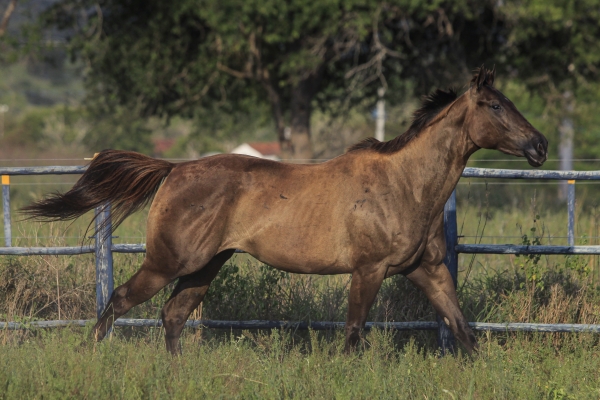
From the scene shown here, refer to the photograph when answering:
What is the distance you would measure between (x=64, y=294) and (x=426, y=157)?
9.86ft

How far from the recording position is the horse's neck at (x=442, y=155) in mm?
5121

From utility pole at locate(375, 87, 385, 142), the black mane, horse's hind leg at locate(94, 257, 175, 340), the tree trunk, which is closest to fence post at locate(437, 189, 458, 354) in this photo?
the black mane

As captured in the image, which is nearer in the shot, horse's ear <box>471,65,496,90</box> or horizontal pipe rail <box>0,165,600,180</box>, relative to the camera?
horse's ear <box>471,65,496,90</box>

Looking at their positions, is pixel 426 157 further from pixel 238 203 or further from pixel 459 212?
pixel 459 212

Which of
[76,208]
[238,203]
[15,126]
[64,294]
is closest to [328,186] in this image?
[238,203]

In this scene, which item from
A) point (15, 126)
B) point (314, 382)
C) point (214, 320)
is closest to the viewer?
point (314, 382)

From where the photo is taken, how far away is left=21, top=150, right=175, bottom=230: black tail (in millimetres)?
5453

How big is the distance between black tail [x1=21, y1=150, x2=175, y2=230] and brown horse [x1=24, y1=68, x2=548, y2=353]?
87 millimetres

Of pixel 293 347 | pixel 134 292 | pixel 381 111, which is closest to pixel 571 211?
pixel 293 347

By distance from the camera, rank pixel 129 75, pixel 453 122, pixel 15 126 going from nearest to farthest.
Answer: pixel 453 122 < pixel 129 75 < pixel 15 126

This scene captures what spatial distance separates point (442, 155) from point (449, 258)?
0.90m

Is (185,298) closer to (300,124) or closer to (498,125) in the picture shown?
(498,125)

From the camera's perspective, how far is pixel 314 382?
4316mm

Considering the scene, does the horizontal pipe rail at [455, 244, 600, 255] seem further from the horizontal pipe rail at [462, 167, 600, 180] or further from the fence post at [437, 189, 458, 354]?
the horizontal pipe rail at [462, 167, 600, 180]
